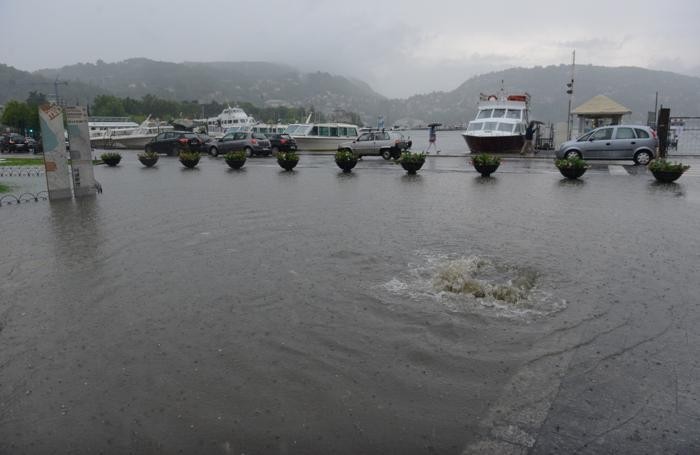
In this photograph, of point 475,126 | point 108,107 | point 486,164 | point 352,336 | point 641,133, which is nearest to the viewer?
point 352,336

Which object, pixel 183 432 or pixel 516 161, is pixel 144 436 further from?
pixel 516 161

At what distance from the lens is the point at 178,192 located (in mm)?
15312

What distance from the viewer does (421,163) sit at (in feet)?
65.4

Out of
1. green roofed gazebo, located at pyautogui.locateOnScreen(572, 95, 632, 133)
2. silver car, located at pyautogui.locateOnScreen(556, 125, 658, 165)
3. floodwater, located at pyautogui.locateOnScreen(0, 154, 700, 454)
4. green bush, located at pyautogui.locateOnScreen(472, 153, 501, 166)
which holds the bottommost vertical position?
floodwater, located at pyautogui.locateOnScreen(0, 154, 700, 454)

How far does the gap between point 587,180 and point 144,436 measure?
16742mm

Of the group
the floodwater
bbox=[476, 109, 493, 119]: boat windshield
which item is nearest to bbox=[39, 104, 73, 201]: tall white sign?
the floodwater

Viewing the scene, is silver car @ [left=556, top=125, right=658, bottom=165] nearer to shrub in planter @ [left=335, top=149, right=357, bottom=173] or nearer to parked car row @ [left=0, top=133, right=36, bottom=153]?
shrub in planter @ [left=335, top=149, right=357, bottom=173]

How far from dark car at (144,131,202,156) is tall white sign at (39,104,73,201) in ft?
65.9

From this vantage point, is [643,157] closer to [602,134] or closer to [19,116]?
[602,134]

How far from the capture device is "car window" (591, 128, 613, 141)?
→ 2246cm

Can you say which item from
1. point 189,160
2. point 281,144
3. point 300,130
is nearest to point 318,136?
point 300,130

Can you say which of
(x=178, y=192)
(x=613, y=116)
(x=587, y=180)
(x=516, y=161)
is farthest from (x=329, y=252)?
(x=613, y=116)

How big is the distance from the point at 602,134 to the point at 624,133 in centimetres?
83

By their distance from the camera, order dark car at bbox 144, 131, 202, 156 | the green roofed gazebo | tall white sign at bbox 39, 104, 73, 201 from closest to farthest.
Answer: tall white sign at bbox 39, 104, 73, 201 < the green roofed gazebo < dark car at bbox 144, 131, 202, 156
